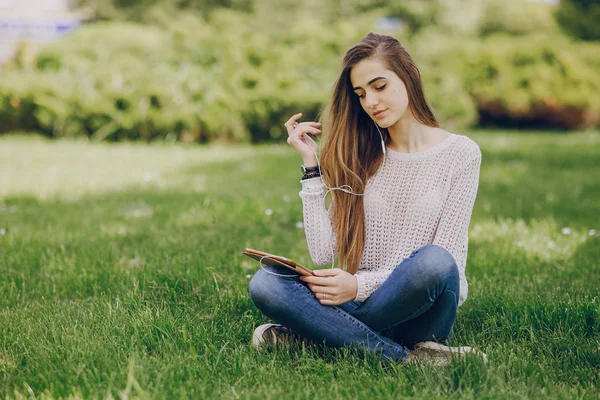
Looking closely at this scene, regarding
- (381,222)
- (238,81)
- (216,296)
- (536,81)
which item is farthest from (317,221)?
(536,81)

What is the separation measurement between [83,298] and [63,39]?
9258 millimetres

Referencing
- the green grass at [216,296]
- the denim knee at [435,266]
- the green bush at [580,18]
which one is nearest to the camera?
the green grass at [216,296]

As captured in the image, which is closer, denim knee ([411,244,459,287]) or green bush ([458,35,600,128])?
denim knee ([411,244,459,287])

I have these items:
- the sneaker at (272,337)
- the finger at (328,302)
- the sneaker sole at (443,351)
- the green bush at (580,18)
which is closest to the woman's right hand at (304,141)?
the finger at (328,302)

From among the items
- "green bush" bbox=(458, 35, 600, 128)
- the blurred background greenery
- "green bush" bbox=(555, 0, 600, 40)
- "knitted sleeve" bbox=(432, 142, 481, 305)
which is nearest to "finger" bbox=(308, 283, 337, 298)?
"knitted sleeve" bbox=(432, 142, 481, 305)

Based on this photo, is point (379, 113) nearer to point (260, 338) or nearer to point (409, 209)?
point (409, 209)

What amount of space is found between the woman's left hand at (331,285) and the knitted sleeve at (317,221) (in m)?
0.29

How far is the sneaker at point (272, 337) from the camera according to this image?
2.60m

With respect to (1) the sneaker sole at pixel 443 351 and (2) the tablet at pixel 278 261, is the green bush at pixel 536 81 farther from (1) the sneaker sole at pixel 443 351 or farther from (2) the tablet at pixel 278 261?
(2) the tablet at pixel 278 261

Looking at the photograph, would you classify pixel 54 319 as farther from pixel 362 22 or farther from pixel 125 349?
pixel 362 22

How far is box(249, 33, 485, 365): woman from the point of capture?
251cm

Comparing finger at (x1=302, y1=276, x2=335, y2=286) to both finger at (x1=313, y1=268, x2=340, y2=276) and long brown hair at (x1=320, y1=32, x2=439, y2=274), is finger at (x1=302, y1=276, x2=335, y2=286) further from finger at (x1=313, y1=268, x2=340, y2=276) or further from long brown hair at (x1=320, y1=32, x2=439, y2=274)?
long brown hair at (x1=320, y1=32, x2=439, y2=274)

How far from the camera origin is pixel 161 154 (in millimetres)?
8570

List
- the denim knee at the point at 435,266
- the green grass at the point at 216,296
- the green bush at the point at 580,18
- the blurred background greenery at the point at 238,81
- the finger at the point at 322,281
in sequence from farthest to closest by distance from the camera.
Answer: the green bush at the point at 580,18 → the blurred background greenery at the point at 238,81 → the finger at the point at 322,281 → the denim knee at the point at 435,266 → the green grass at the point at 216,296
